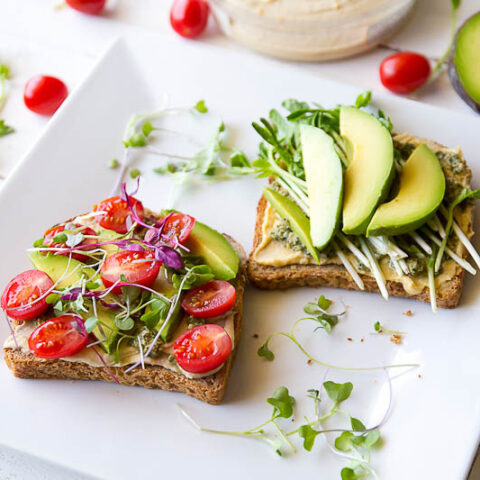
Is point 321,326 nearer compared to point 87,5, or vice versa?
point 321,326

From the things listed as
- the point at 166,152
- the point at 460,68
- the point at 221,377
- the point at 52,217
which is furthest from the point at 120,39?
the point at 221,377

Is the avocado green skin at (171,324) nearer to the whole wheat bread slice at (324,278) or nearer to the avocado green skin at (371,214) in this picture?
the whole wheat bread slice at (324,278)

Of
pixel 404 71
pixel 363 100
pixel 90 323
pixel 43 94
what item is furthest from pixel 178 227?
pixel 404 71

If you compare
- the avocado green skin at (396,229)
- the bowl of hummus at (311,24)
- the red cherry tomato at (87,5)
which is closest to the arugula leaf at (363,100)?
the bowl of hummus at (311,24)

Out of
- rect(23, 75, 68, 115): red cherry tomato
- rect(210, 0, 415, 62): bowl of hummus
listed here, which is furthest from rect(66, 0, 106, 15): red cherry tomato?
rect(210, 0, 415, 62): bowl of hummus

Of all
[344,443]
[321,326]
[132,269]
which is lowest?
[344,443]

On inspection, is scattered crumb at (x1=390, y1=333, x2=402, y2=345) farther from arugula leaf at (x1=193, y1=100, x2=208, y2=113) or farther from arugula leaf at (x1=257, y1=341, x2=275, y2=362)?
arugula leaf at (x1=193, y1=100, x2=208, y2=113)

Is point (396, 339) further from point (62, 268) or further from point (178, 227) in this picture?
point (62, 268)
